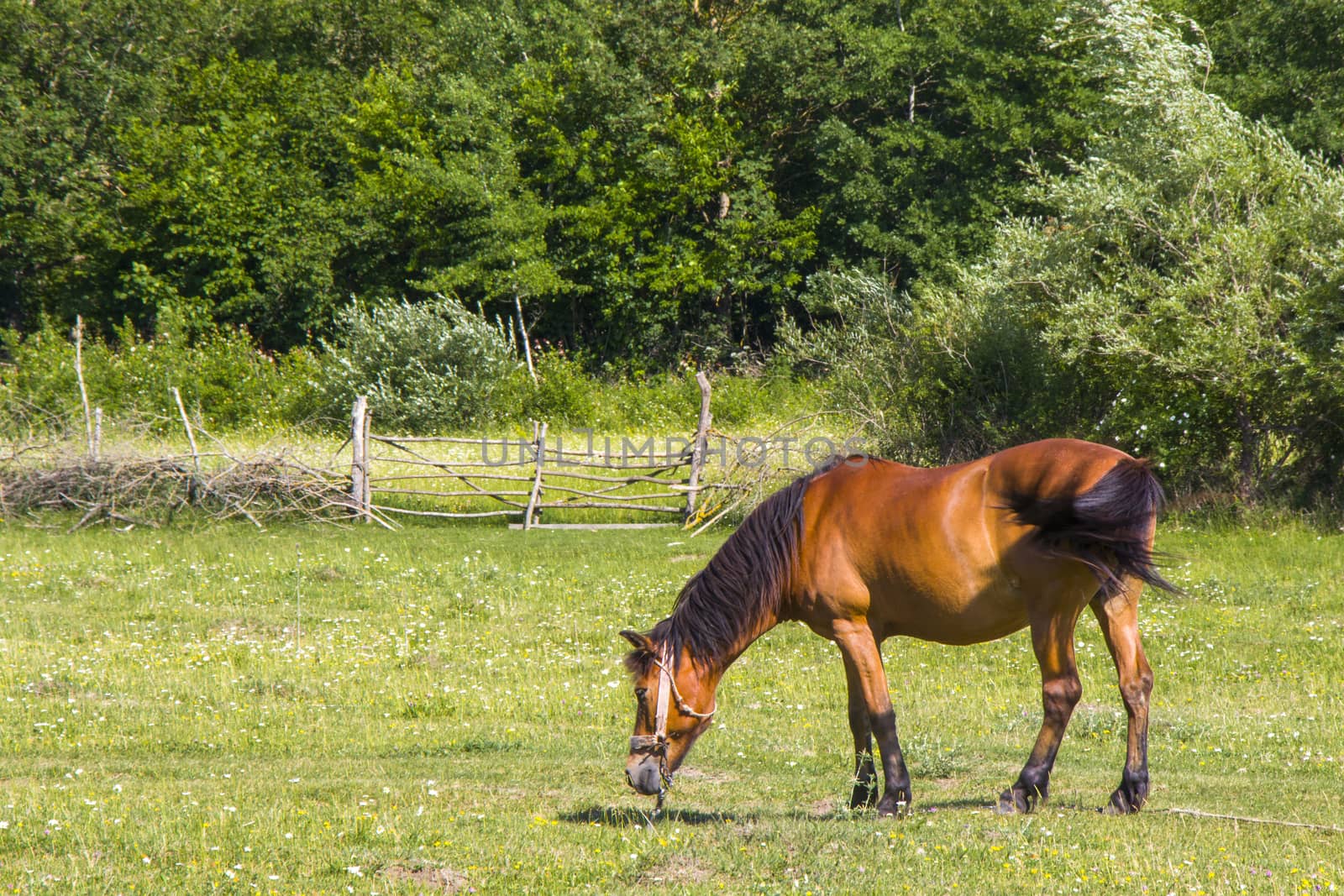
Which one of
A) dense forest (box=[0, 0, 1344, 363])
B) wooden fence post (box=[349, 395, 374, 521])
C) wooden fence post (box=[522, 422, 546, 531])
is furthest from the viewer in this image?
dense forest (box=[0, 0, 1344, 363])

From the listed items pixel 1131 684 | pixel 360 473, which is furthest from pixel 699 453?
pixel 1131 684

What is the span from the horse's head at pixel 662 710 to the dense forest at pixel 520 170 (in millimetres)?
23584

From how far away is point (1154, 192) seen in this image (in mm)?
18094

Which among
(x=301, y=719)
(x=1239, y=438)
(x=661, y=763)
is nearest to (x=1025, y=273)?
(x=1239, y=438)

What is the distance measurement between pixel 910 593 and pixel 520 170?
33415 mm

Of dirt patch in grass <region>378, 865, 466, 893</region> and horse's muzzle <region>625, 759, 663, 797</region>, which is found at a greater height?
horse's muzzle <region>625, 759, 663, 797</region>

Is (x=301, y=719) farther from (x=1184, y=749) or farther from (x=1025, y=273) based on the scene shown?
(x=1025, y=273)

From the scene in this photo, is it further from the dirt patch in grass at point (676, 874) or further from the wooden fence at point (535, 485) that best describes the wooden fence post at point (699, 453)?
the dirt patch in grass at point (676, 874)

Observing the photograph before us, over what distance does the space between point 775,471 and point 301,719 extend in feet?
Answer: 37.4

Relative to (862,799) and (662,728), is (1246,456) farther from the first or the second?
(662,728)

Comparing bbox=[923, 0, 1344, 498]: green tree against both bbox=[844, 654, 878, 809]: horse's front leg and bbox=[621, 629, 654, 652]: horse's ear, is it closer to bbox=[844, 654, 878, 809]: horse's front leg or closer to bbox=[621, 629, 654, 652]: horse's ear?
bbox=[844, 654, 878, 809]: horse's front leg

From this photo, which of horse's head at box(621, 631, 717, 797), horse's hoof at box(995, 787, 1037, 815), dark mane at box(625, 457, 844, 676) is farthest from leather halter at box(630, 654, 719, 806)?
horse's hoof at box(995, 787, 1037, 815)

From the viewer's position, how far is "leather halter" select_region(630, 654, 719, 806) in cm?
597

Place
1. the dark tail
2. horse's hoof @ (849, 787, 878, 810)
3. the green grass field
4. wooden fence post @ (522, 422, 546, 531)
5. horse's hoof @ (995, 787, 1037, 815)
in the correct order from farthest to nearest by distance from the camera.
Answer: wooden fence post @ (522, 422, 546, 531), horse's hoof @ (849, 787, 878, 810), horse's hoof @ (995, 787, 1037, 815), the dark tail, the green grass field
